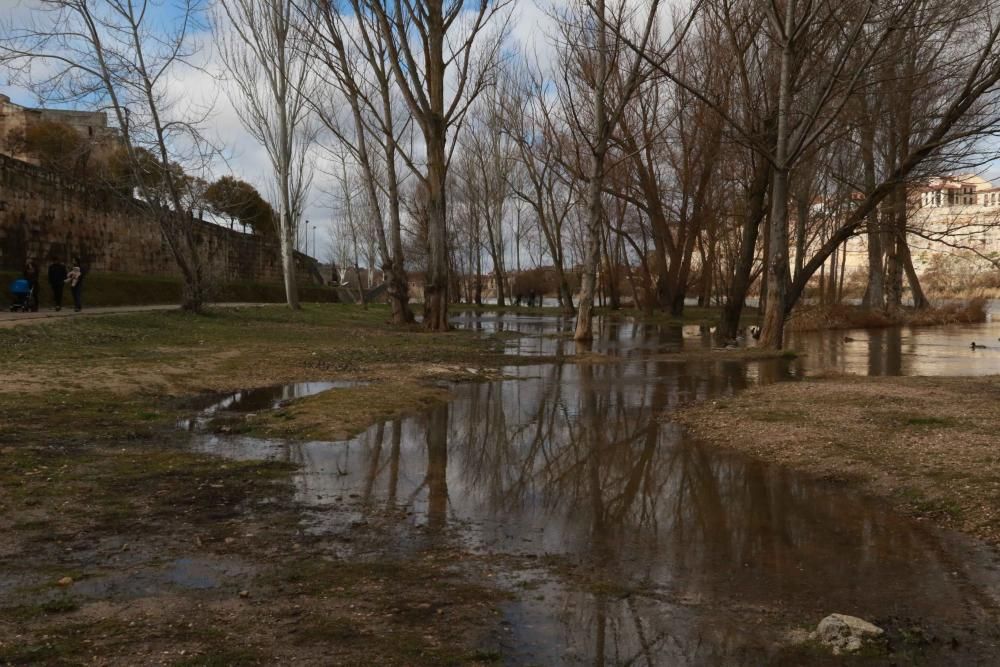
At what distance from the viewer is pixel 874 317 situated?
1152 inches

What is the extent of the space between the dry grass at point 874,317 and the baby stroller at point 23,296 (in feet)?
71.6

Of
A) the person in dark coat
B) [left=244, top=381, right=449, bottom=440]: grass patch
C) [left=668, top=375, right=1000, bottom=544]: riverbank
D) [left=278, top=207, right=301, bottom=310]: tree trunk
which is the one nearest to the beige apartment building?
[left=668, top=375, right=1000, bottom=544]: riverbank

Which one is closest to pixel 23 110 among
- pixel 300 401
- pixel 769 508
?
pixel 300 401

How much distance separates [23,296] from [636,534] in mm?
19315

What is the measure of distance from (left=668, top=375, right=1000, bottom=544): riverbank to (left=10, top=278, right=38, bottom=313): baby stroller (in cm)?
1691

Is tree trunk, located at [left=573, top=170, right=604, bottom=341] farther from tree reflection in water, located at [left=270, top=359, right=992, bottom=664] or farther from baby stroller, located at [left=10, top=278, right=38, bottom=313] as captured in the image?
baby stroller, located at [left=10, top=278, right=38, bottom=313]

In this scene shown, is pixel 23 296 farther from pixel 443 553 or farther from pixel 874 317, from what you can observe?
pixel 874 317

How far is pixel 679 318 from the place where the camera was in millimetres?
32375

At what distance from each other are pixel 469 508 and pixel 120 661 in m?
2.49

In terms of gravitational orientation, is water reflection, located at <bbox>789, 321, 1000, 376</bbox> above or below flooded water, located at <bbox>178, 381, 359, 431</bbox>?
below

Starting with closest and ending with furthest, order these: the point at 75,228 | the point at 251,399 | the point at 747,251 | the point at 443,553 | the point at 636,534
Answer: the point at 443,553 → the point at 636,534 → the point at 251,399 → the point at 747,251 → the point at 75,228

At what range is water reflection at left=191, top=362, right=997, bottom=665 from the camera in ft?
10.5

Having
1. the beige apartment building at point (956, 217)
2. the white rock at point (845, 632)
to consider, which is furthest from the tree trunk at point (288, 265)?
the white rock at point (845, 632)

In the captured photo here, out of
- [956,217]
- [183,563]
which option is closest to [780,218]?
[956,217]
